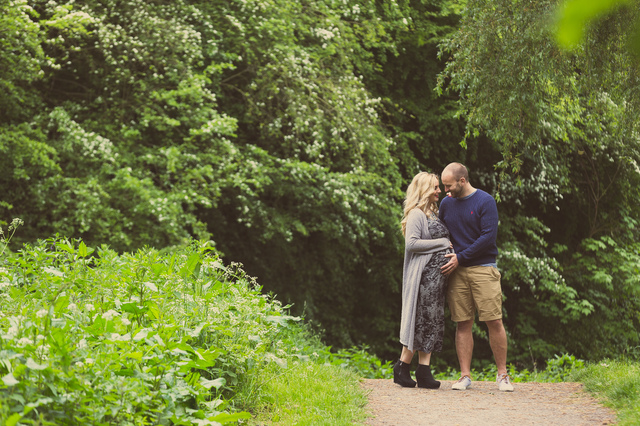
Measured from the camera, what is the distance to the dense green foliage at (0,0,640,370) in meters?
8.00

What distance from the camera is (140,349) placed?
13.2ft

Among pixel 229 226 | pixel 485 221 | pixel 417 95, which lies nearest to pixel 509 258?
pixel 417 95

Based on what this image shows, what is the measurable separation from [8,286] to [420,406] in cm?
330

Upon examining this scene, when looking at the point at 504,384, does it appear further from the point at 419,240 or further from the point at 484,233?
the point at 419,240

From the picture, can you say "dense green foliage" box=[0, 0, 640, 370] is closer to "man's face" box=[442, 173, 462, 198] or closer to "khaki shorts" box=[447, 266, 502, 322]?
"man's face" box=[442, 173, 462, 198]

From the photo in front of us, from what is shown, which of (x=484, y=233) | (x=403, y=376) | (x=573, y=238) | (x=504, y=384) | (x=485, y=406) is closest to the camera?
(x=485, y=406)

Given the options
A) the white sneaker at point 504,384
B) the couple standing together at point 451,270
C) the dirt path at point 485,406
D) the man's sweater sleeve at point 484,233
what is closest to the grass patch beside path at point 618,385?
the dirt path at point 485,406

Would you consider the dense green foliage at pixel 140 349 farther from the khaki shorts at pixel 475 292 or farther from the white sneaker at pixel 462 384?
the khaki shorts at pixel 475 292

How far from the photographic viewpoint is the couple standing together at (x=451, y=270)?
5941 mm

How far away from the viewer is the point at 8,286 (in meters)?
5.06

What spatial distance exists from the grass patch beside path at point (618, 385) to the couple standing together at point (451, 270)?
32.1 inches

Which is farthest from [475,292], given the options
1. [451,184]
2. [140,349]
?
[140,349]

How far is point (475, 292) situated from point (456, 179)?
3.34 ft

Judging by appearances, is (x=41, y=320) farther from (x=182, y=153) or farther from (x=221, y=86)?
(x=221, y=86)
